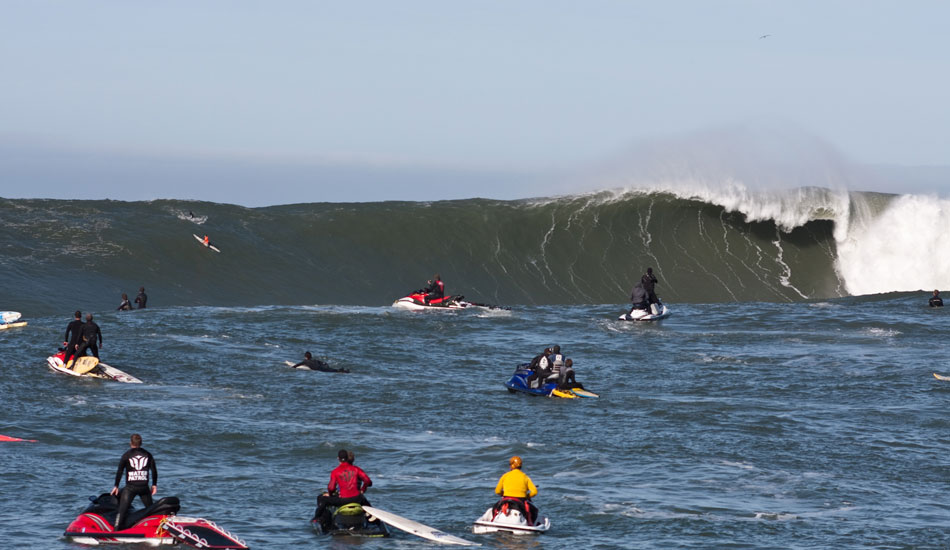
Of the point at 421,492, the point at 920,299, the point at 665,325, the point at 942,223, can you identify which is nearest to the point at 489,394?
the point at 421,492

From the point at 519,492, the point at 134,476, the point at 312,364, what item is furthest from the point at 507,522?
the point at 312,364

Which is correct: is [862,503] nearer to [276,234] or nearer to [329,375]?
[329,375]

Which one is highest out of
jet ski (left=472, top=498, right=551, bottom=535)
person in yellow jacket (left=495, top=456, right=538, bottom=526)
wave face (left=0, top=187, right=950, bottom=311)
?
wave face (left=0, top=187, right=950, bottom=311)

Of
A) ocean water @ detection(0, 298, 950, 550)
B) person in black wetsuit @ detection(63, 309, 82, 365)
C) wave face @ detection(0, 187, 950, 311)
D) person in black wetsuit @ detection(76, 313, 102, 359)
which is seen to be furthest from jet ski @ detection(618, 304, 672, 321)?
person in black wetsuit @ detection(63, 309, 82, 365)

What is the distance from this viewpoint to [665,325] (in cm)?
3881

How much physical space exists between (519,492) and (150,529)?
4782 mm

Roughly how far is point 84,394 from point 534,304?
27.2m

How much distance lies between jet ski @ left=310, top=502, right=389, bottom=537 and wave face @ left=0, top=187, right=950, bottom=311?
92.6ft

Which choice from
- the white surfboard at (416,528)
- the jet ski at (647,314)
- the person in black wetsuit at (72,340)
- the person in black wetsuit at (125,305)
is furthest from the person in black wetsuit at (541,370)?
the person in black wetsuit at (125,305)

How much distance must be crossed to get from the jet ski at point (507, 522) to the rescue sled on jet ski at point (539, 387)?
33.9 feet

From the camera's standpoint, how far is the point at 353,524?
15344 millimetres

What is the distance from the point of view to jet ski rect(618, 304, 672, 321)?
39.5 m

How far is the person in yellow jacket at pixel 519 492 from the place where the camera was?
1557 cm

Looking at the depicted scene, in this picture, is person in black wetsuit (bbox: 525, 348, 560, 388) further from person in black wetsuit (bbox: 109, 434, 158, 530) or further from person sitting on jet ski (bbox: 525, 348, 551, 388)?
person in black wetsuit (bbox: 109, 434, 158, 530)
